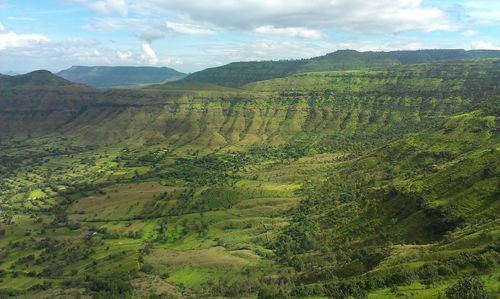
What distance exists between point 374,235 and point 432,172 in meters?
42.4

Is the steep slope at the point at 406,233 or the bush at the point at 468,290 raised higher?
the bush at the point at 468,290

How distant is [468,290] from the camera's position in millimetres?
78750

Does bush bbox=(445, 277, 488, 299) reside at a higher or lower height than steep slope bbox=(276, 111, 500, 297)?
higher

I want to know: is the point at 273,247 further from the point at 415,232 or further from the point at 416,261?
the point at 416,261

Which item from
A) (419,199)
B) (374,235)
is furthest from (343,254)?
(419,199)

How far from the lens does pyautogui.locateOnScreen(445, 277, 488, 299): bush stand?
76812 mm

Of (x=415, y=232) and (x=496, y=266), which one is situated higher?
(x=496, y=266)

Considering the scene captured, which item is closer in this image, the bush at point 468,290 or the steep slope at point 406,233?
the bush at point 468,290

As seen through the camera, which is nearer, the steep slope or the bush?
the bush

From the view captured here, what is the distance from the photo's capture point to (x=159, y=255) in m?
193

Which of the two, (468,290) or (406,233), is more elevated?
(468,290)

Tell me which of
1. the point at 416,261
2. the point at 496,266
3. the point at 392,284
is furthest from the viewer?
the point at 416,261

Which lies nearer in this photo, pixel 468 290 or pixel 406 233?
pixel 468 290

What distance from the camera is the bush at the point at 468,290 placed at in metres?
76.8
